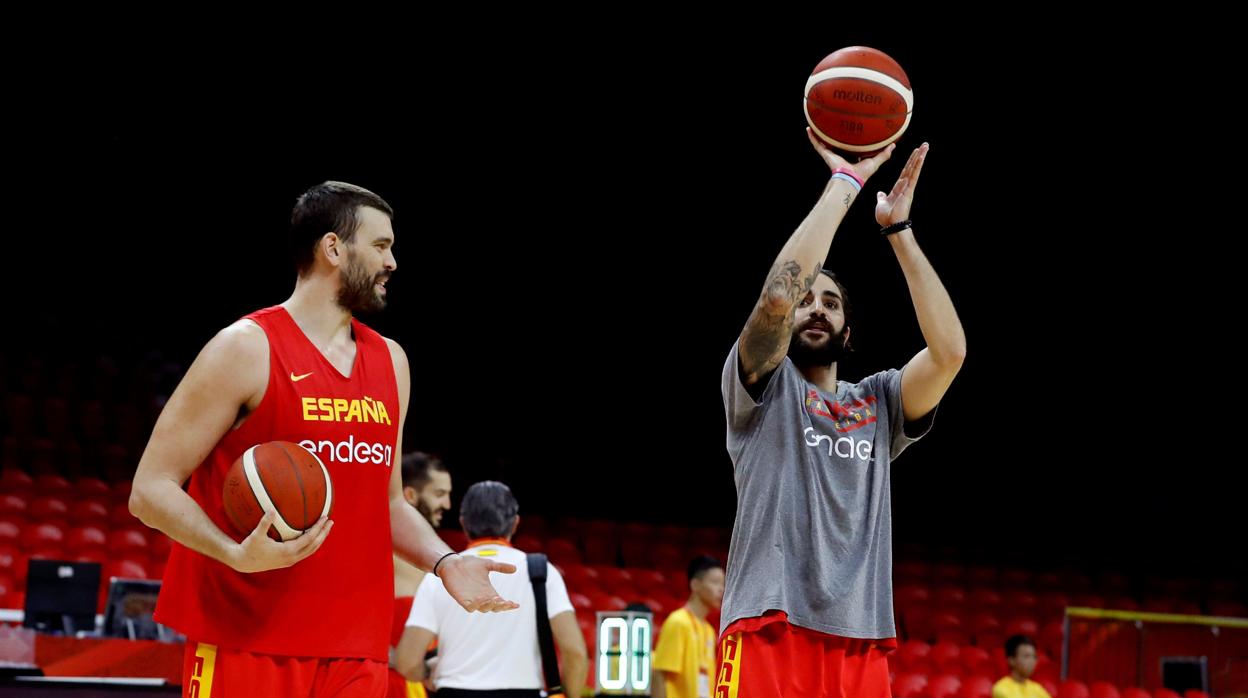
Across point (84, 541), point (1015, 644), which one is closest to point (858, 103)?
point (1015, 644)

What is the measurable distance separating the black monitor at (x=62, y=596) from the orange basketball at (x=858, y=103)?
5.14m

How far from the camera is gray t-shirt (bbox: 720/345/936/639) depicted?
3.16 meters

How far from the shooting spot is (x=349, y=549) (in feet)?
9.77

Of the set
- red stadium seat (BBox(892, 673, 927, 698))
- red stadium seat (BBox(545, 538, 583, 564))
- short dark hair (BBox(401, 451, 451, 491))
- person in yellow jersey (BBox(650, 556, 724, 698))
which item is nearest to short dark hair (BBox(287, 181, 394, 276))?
short dark hair (BBox(401, 451, 451, 491))

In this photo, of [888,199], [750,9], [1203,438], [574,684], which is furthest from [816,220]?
[1203,438]

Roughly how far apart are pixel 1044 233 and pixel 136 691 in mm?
12273

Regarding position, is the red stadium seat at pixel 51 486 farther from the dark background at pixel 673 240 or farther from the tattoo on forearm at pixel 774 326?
the tattoo on forearm at pixel 774 326

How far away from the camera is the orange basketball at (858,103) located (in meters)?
3.47

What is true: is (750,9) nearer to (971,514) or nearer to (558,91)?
(558,91)

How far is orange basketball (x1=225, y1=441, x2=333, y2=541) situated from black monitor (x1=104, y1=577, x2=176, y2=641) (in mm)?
4698

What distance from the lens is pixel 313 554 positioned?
9.61 feet

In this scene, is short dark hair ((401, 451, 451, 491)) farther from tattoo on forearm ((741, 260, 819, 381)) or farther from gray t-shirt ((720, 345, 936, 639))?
tattoo on forearm ((741, 260, 819, 381))

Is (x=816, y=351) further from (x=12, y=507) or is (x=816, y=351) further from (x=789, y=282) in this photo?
(x=12, y=507)

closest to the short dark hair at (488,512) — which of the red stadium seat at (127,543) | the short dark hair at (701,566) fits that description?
the short dark hair at (701,566)
